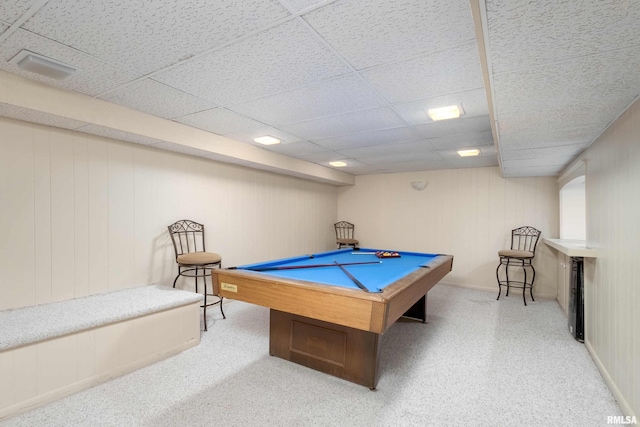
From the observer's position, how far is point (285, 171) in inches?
190

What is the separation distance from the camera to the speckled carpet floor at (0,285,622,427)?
1.84m

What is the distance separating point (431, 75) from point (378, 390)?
219 centimetres

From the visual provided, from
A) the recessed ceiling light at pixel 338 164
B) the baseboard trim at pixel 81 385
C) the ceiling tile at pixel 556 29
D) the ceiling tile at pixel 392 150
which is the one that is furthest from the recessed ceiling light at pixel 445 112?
the baseboard trim at pixel 81 385

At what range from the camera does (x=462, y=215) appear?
5.54 meters

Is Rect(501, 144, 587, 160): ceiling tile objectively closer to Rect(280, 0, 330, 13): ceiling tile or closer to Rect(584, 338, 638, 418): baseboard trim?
Rect(584, 338, 638, 418): baseboard trim

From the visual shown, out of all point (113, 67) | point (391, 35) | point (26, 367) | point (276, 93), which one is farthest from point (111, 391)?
point (391, 35)

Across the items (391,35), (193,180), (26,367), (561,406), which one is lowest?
(561,406)

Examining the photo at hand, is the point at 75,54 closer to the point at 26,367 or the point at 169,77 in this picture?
the point at 169,77

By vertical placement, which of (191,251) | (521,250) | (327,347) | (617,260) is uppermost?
(617,260)

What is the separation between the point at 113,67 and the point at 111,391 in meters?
2.18

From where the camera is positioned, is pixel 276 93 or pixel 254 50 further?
pixel 276 93

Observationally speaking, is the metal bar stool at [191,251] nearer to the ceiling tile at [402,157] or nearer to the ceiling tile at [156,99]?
the ceiling tile at [156,99]

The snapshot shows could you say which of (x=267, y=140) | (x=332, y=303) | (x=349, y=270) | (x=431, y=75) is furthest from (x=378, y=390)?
(x=267, y=140)

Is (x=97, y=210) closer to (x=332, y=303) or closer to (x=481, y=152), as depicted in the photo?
(x=332, y=303)
